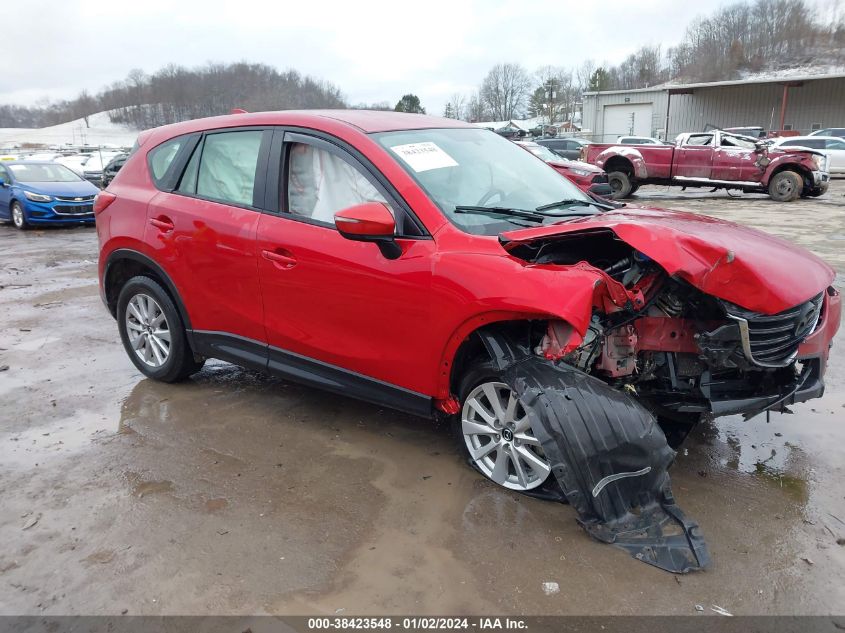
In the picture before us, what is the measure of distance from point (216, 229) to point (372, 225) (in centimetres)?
131

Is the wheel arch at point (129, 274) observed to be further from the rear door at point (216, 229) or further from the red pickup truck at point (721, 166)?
the red pickup truck at point (721, 166)

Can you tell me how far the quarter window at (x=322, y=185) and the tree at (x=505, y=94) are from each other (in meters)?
93.2

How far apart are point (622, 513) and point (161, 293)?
3252 millimetres

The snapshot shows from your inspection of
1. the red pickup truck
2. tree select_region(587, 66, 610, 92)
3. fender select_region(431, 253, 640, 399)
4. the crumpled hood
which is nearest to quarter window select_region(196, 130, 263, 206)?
fender select_region(431, 253, 640, 399)

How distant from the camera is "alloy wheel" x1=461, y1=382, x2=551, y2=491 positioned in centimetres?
312

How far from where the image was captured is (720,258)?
2.79 m

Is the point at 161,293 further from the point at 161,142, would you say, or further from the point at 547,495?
the point at 547,495

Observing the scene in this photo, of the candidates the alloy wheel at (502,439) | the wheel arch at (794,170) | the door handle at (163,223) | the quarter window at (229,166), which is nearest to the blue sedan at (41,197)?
the door handle at (163,223)

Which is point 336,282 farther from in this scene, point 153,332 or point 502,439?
point 153,332

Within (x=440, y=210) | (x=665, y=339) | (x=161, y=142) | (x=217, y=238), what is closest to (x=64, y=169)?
(x=161, y=142)

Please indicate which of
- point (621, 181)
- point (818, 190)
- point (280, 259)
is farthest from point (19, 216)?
point (818, 190)

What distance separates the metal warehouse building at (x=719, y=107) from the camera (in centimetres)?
4041

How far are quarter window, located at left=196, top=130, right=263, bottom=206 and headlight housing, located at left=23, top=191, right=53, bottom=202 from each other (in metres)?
11.1

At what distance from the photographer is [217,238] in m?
4.02
